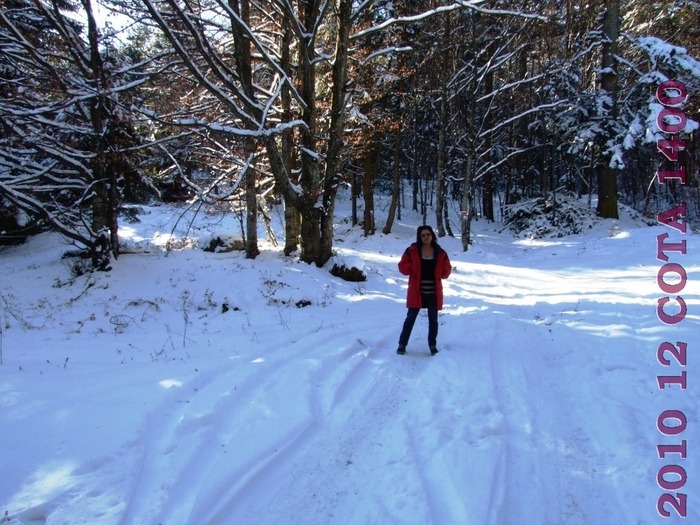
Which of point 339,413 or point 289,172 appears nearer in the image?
point 339,413

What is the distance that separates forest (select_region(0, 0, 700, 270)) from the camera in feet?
29.1

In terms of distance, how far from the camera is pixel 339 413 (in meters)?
4.12

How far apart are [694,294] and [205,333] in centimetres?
841

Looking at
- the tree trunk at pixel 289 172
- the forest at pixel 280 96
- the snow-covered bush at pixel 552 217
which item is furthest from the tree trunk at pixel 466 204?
the tree trunk at pixel 289 172

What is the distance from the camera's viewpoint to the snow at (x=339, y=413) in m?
2.85

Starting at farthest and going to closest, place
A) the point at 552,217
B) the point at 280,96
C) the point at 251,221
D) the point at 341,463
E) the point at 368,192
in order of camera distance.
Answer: the point at 368,192, the point at 552,217, the point at 280,96, the point at 251,221, the point at 341,463

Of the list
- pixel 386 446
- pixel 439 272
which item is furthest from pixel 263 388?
pixel 439 272

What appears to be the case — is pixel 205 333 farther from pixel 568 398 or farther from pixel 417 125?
pixel 417 125

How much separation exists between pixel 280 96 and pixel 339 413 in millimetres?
11632

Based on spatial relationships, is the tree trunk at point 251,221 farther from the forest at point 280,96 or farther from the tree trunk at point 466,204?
the tree trunk at point 466,204

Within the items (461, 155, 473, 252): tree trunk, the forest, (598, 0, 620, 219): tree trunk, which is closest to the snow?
the forest

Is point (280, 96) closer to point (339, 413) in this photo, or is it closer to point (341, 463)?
point (339, 413)

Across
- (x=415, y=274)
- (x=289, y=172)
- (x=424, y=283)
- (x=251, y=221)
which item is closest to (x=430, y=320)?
(x=424, y=283)

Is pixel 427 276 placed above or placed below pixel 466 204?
below
